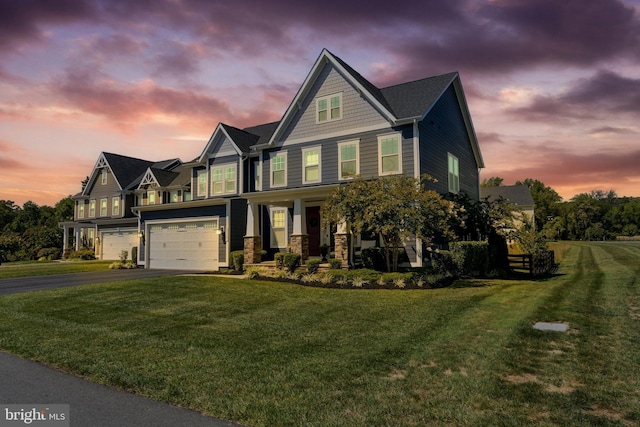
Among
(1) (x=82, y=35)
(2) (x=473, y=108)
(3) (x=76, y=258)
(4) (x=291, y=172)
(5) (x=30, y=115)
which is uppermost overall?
(2) (x=473, y=108)

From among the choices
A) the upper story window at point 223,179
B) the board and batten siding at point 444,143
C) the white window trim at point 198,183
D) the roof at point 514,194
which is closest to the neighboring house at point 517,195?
the roof at point 514,194

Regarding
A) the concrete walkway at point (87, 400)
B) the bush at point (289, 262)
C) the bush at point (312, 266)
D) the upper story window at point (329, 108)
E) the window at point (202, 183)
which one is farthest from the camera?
the window at point (202, 183)

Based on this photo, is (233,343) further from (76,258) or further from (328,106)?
(76,258)

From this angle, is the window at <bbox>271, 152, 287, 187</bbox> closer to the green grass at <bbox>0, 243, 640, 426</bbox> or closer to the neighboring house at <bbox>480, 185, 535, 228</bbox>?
the green grass at <bbox>0, 243, 640, 426</bbox>

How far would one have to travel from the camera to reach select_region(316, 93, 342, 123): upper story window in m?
19.8

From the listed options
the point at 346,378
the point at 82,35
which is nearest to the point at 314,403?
the point at 346,378

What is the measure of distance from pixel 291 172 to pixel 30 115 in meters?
11.8

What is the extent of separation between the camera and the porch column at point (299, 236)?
17.8m

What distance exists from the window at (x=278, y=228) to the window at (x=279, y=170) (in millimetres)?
1761

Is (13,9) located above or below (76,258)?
above

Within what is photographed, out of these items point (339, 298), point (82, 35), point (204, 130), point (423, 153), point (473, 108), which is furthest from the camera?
point (204, 130)

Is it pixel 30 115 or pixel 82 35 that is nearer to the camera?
pixel 82 35

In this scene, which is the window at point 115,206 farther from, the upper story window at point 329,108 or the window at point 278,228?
the upper story window at point 329,108

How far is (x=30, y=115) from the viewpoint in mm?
16047
